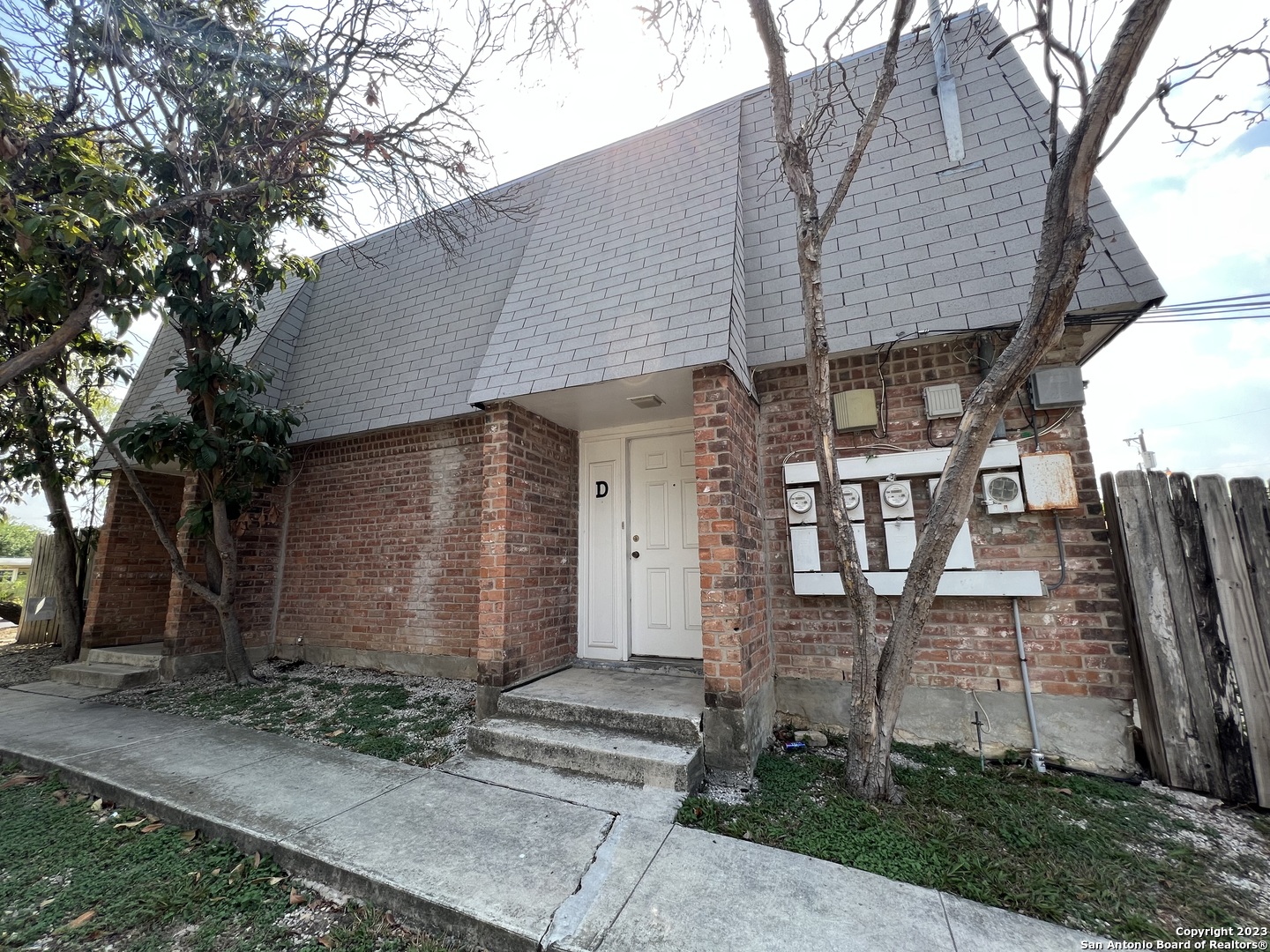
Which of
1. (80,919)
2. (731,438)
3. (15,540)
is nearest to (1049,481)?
(731,438)

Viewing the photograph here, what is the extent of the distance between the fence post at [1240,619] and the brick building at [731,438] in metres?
0.50

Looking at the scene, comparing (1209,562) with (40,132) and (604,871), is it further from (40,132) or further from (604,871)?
(40,132)

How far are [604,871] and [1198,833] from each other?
127 inches

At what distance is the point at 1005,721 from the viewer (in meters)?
3.48

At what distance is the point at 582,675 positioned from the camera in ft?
14.7

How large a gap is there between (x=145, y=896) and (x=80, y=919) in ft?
0.66

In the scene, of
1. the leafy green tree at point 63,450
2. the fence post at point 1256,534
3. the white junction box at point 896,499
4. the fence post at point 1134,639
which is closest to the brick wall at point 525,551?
the white junction box at point 896,499

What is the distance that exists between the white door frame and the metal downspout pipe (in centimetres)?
305

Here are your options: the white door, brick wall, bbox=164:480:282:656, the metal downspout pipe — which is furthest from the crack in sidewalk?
brick wall, bbox=164:480:282:656

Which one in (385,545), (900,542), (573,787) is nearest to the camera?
(573,787)

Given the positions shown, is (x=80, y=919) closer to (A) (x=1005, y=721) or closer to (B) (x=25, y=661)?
(A) (x=1005, y=721)

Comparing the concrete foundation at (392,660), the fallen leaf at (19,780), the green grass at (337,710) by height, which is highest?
the concrete foundation at (392,660)

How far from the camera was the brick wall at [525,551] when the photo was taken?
4105 mm

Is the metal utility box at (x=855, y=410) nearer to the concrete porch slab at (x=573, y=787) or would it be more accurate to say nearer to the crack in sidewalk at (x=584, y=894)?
the concrete porch slab at (x=573, y=787)
